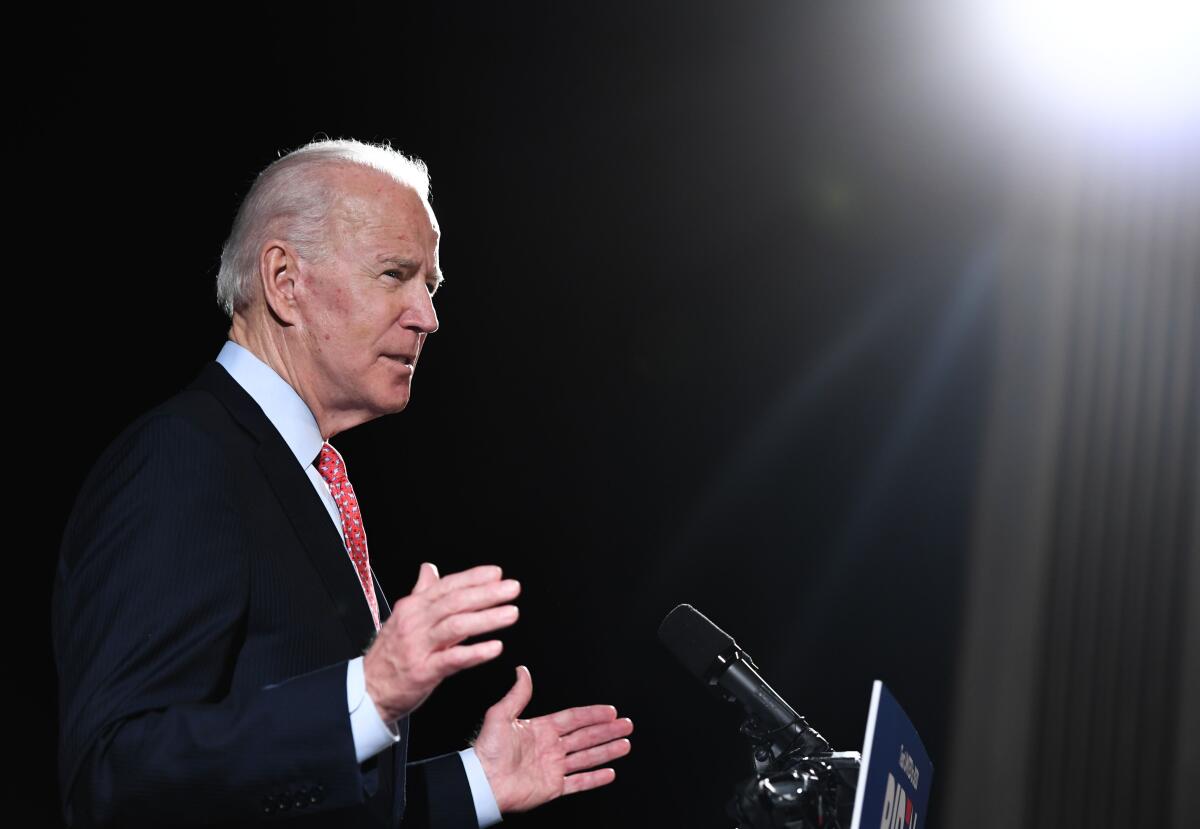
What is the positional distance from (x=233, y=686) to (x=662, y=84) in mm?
2264

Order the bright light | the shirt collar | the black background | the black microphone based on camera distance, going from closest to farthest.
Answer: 1. the black microphone
2. the shirt collar
3. the black background
4. the bright light

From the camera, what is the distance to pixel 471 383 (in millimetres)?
2840

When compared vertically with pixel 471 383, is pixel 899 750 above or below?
below

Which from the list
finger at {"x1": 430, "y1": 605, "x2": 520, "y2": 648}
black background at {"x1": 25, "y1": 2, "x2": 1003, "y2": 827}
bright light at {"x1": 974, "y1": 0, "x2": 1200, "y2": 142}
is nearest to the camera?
finger at {"x1": 430, "y1": 605, "x2": 520, "y2": 648}

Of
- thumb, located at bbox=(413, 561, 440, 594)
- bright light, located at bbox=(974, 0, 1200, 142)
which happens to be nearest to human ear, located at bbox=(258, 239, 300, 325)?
thumb, located at bbox=(413, 561, 440, 594)

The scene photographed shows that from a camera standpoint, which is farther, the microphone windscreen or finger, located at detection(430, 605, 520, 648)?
the microphone windscreen

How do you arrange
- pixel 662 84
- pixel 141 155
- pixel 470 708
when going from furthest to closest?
1. pixel 662 84
2. pixel 470 708
3. pixel 141 155

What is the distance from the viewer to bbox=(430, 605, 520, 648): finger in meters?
0.91

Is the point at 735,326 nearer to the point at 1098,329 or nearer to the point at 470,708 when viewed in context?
the point at 1098,329

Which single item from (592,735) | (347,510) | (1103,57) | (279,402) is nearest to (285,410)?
(279,402)

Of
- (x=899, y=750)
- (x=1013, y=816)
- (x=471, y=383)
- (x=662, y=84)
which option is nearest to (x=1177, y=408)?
(x=1013, y=816)

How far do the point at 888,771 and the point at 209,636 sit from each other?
0.67 meters

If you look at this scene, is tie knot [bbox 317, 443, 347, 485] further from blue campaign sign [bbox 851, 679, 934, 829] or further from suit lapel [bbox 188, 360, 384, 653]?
blue campaign sign [bbox 851, 679, 934, 829]

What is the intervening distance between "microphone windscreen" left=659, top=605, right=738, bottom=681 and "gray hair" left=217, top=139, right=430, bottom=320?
2.12 feet
